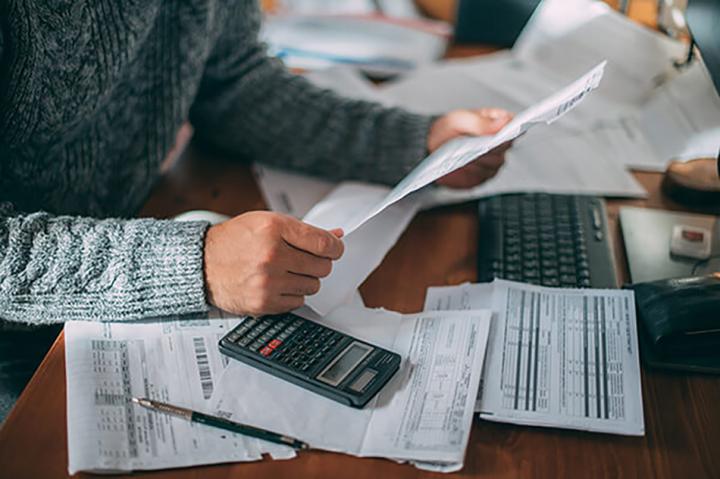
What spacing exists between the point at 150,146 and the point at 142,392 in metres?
0.45

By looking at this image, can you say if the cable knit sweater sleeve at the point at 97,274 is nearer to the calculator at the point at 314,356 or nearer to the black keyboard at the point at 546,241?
the calculator at the point at 314,356

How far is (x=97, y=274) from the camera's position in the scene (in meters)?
0.77

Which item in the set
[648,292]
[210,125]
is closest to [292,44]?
[210,125]

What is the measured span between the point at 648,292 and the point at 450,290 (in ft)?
0.66

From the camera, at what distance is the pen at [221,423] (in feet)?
2.19

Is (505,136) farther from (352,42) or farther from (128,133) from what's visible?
A: (352,42)

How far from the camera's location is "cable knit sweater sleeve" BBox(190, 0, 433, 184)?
110cm

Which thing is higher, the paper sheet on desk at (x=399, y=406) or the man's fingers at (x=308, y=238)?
the man's fingers at (x=308, y=238)

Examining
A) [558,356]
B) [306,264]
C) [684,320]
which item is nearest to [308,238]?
[306,264]

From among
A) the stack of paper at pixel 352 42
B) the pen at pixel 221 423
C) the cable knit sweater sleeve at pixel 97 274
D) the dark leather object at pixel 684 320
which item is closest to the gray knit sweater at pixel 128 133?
the cable knit sweater sleeve at pixel 97 274

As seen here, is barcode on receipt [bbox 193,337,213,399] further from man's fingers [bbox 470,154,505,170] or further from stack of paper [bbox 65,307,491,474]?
man's fingers [bbox 470,154,505,170]

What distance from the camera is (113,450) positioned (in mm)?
651

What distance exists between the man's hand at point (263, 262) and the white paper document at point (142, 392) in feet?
0.14

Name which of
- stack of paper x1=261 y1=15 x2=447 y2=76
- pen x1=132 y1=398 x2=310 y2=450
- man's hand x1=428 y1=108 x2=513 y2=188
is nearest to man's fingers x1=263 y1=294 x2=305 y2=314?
pen x1=132 y1=398 x2=310 y2=450
